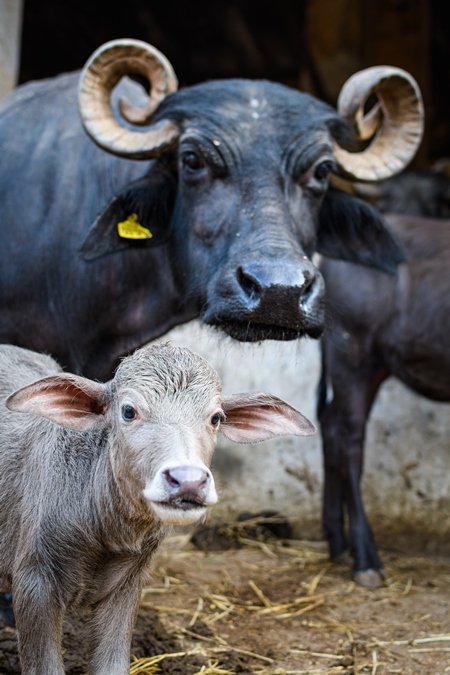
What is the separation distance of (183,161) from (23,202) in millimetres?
1029

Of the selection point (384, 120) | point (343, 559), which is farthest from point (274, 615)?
point (384, 120)

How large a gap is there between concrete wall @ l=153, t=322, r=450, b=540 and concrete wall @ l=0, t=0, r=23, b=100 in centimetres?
243

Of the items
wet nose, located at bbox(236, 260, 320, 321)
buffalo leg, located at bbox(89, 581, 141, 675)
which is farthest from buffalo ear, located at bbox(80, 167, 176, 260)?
buffalo leg, located at bbox(89, 581, 141, 675)

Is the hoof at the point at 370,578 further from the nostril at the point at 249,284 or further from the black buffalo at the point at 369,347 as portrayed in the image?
the nostril at the point at 249,284

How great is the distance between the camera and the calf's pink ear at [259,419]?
3.48 m

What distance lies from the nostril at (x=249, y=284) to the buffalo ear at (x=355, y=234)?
1443 mm

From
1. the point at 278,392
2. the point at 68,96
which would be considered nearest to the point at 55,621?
the point at 68,96

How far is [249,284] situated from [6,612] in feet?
6.68

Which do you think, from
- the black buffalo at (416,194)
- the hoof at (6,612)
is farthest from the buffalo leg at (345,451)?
the black buffalo at (416,194)

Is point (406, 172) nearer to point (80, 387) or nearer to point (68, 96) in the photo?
point (68, 96)

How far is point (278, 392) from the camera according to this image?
7887 mm

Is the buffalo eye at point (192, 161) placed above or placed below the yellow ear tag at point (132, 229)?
above

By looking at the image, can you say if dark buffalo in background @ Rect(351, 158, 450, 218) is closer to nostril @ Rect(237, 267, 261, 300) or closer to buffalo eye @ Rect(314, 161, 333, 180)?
buffalo eye @ Rect(314, 161, 333, 180)

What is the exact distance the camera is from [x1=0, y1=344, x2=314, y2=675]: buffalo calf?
3.22m
